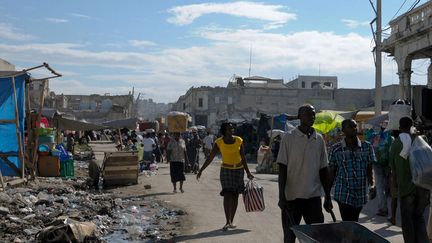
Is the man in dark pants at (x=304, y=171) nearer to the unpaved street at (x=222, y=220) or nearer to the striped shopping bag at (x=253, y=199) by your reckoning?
the unpaved street at (x=222, y=220)

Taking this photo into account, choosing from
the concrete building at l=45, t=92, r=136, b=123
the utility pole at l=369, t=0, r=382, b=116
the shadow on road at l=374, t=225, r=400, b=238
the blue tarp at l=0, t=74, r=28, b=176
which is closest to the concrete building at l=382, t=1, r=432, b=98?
the utility pole at l=369, t=0, r=382, b=116

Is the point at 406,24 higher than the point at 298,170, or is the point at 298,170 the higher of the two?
the point at 406,24

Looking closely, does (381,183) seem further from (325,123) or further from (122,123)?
(122,123)

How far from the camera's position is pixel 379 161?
1005 centimetres

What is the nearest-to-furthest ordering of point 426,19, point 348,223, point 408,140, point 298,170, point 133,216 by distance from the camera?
1. point 348,223
2. point 298,170
3. point 408,140
4. point 133,216
5. point 426,19

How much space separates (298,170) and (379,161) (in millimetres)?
4373

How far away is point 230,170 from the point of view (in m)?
9.14

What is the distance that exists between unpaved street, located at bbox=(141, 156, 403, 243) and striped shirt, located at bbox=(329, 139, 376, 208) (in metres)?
2.05

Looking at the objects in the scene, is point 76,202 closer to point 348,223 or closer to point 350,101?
point 348,223

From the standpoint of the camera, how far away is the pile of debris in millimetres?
7934

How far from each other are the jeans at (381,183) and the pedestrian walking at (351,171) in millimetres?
4318

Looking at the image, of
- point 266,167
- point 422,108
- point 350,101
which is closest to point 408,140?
point 422,108

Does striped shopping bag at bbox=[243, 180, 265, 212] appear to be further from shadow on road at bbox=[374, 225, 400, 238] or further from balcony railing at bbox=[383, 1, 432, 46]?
balcony railing at bbox=[383, 1, 432, 46]

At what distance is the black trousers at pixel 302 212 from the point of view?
6207mm
